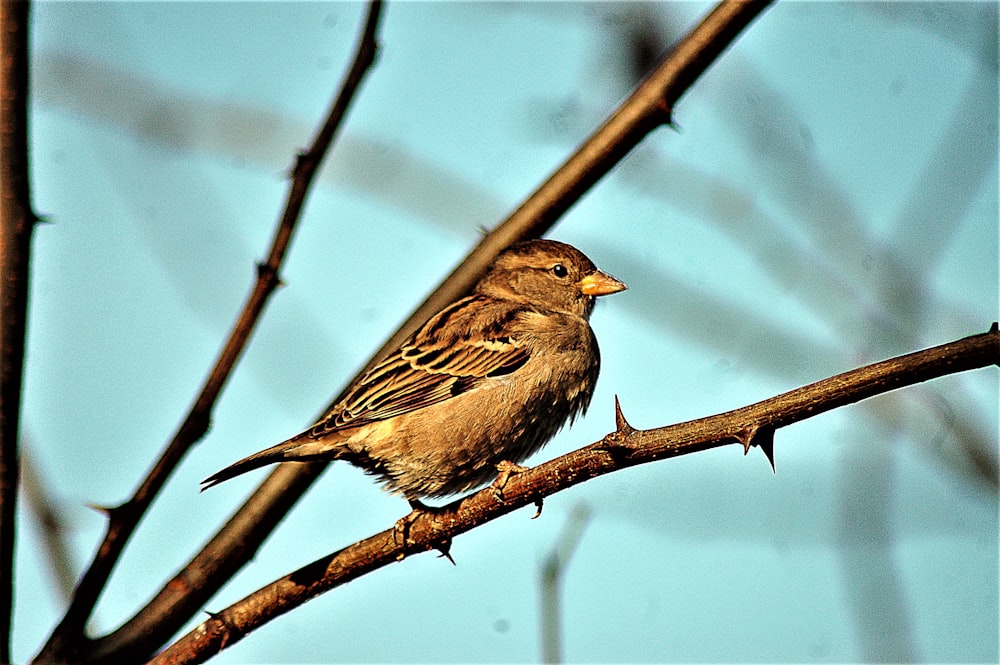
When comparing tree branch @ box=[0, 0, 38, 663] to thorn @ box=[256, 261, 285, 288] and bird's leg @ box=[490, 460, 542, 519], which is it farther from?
bird's leg @ box=[490, 460, 542, 519]

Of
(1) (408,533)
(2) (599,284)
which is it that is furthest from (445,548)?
(2) (599,284)

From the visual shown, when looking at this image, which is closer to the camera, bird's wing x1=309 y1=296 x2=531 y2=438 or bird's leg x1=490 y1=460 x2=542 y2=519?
bird's leg x1=490 y1=460 x2=542 y2=519

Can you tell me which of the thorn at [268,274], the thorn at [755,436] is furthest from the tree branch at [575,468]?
the thorn at [268,274]

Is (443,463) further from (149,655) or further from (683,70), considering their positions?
(683,70)

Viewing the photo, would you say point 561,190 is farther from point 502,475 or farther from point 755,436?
point 755,436

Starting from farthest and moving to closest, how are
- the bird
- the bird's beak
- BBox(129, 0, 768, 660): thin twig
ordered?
1. the bird's beak
2. the bird
3. BBox(129, 0, 768, 660): thin twig

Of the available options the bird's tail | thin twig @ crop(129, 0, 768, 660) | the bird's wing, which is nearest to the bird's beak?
the bird's wing

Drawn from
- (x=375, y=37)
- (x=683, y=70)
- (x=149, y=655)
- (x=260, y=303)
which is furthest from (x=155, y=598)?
(x=683, y=70)
